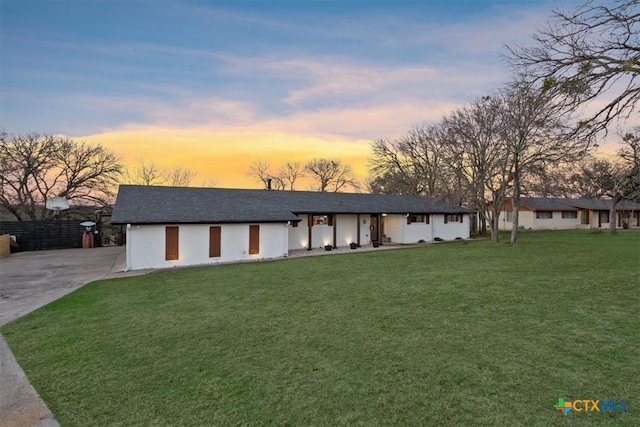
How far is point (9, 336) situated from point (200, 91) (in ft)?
40.8

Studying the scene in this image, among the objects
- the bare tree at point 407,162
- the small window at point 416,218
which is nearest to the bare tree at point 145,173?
the bare tree at point 407,162

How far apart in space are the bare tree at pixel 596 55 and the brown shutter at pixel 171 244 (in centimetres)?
1449

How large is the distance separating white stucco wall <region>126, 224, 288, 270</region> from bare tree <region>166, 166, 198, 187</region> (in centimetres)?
2987

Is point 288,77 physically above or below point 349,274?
above

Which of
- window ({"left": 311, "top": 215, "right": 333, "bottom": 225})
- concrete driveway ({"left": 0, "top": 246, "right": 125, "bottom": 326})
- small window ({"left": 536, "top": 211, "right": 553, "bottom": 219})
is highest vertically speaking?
small window ({"left": 536, "top": 211, "right": 553, "bottom": 219})

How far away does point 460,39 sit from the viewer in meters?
12.1

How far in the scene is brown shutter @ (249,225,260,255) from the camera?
56.5 ft

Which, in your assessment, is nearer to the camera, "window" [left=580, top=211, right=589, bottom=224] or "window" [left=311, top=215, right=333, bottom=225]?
"window" [left=311, top=215, right=333, bottom=225]

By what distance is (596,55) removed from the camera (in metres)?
4.60

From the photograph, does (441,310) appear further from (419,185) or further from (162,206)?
(419,185)

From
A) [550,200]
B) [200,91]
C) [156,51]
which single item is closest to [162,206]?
[200,91]

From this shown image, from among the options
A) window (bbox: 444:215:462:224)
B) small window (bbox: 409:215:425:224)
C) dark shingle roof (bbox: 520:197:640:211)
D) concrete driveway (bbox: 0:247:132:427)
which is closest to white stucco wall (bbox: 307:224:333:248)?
small window (bbox: 409:215:425:224)

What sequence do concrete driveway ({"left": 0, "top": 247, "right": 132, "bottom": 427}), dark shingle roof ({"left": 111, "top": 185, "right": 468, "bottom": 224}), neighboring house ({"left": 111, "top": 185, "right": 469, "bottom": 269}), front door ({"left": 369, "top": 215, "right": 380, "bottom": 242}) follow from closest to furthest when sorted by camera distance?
concrete driveway ({"left": 0, "top": 247, "right": 132, "bottom": 427}) → neighboring house ({"left": 111, "top": 185, "right": 469, "bottom": 269}) → dark shingle roof ({"left": 111, "top": 185, "right": 468, "bottom": 224}) → front door ({"left": 369, "top": 215, "right": 380, "bottom": 242})

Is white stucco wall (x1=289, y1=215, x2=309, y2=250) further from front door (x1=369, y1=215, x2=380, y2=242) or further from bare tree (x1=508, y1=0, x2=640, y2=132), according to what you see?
bare tree (x1=508, y1=0, x2=640, y2=132)
